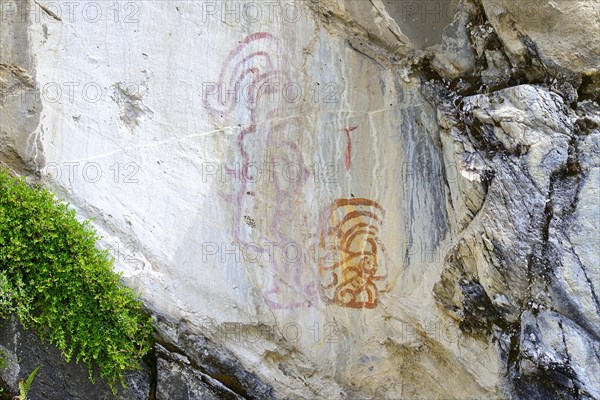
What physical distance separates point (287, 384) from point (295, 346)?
0.29m

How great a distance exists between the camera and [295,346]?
5148 mm

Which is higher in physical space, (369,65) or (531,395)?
(369,65)

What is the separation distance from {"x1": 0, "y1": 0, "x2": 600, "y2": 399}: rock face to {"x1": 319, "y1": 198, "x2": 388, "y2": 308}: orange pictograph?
10mm

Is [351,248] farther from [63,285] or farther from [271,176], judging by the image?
[63,285]

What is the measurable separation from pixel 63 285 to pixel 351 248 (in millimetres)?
2007

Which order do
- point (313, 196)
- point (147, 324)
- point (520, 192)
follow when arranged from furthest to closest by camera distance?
1. point (313, 196)
2. point (147, 324)
3. point (520, 192)

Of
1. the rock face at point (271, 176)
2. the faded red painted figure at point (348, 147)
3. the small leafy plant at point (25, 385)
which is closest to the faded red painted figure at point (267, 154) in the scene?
the rock face at point (271, 176)

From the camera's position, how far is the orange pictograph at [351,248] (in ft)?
16.8

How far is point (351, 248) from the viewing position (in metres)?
5.15

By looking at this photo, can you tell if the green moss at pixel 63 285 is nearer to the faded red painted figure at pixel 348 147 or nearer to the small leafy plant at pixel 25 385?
the small leafy plant at pixel 25 385

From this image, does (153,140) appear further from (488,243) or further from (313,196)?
(488,243)

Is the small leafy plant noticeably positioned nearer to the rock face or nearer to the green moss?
the rock face

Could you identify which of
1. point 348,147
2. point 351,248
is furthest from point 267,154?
point 351,248

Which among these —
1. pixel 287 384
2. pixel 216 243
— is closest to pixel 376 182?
pixel 216 243
